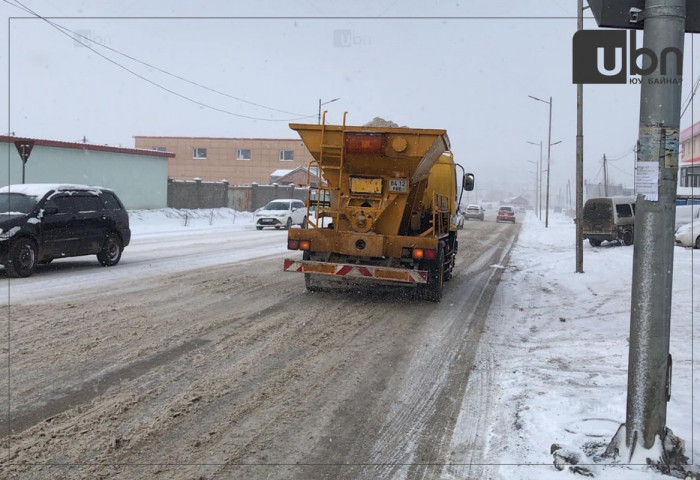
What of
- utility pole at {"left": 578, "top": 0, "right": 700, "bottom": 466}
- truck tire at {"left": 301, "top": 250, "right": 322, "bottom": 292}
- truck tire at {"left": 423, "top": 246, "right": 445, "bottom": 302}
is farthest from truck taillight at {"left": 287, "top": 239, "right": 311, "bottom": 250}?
utility pole at {"left": 578, "top": 0, "right": 700, "bottom": 466}

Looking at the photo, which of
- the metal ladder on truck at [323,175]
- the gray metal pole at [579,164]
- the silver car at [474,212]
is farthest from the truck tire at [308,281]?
the silver car at [474,212]

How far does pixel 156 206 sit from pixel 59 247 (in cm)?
2614

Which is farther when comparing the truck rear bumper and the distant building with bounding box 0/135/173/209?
the distant building with bounding box 0/135/173/209

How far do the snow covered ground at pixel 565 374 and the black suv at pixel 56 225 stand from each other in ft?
27.7

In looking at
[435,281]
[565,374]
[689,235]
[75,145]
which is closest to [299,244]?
[435,281]

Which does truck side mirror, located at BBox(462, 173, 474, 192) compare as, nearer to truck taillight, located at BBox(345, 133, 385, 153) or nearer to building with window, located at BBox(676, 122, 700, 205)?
truck taillight, located at BBox(345, 133, 385, 153)

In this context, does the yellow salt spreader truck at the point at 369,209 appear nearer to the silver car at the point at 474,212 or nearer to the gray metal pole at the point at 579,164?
the gray metal pole at the point at 579,164

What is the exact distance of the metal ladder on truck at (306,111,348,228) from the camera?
9207mm

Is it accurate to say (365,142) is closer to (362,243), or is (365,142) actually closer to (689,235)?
(362,243)

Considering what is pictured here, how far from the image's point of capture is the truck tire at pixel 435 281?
956 centimetres

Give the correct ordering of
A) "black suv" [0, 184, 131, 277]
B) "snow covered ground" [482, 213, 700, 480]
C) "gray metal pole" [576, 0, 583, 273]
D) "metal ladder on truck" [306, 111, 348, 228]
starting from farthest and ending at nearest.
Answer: "gray metal pole" [576, 0, 583, 273] → "black suv" [0, 184, 131, 277] → "metal ladder on truck" [306, 111, 348, 228] → "snow covered ground" [482, 213, 700, 480]

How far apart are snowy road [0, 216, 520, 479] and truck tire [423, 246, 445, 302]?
0.66ft

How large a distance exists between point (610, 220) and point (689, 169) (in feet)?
90.7

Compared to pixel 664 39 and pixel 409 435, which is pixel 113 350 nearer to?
pixel 409 435
